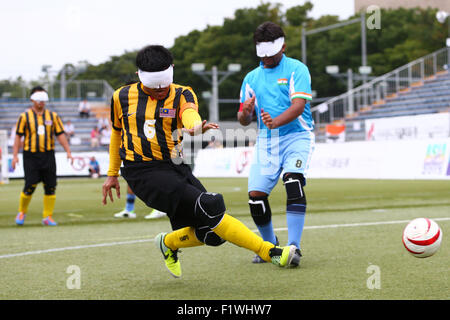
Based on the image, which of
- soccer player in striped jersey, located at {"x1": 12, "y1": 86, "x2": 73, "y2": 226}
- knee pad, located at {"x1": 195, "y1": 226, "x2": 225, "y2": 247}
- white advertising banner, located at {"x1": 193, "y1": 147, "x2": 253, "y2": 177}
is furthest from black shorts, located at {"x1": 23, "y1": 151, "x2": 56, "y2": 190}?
white advertising banner, located at {"x1": 193, "y1": 147, "x2": 253, "y2": 177}

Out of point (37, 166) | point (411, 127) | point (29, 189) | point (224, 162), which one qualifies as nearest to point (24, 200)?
point (29, 189)

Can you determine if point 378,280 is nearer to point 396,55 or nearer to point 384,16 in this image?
point 396,55

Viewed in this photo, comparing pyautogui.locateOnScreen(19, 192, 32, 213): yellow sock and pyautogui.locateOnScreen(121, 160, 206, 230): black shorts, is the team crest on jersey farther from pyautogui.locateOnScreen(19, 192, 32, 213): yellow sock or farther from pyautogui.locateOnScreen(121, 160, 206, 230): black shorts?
pyautogui.locateOnScreen(19, 192, 32, 213): yellow sock

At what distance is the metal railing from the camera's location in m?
32.2

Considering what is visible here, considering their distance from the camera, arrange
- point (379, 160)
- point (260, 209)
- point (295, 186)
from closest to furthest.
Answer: point (295, 186)
point (260, 209)
point (379, 160)

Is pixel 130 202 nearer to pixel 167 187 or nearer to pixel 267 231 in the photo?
pixel 267 231

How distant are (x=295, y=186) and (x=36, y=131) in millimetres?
5425

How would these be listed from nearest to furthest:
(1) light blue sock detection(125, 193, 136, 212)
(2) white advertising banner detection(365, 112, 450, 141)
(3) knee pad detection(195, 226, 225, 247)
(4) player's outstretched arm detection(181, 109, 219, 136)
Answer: (4) player's outstretched arm detection(181, 109, 219, 136) < (3) knee pad detection(195, 226, 225, 247) < (1) light blue sock detection(125, 193, 136, 212) < (2) white advertising banner detection(365, 112, 450, 141)

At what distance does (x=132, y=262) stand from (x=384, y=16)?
224ft

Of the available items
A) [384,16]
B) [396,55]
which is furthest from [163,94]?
[384,16]

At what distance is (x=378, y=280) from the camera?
16.4ft

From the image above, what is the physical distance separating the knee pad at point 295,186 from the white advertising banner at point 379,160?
43.8ft

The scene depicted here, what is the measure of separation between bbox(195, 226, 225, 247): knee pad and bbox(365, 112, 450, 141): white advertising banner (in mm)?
18142

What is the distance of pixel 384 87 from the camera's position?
3372cm
